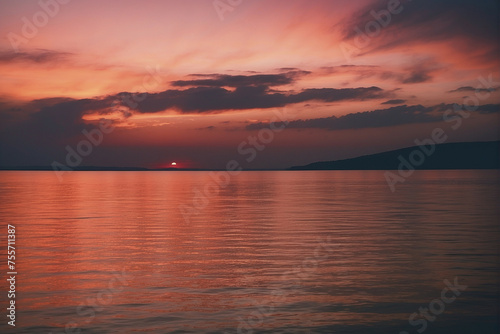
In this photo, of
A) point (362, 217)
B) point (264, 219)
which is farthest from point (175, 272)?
point (362, 217)

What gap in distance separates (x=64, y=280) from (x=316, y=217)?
2685 centimetres

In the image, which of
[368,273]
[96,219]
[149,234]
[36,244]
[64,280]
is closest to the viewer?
[64,280]

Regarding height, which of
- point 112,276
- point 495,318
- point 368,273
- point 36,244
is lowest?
point 495,318

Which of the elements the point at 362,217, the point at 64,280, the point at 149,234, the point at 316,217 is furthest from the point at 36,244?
the point at 362,217

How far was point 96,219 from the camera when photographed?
143ft

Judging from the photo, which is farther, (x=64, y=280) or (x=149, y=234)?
(x=149, y=234)

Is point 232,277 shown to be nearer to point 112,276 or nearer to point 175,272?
point 175,272

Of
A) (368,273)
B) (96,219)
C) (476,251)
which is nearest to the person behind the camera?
(368,273)

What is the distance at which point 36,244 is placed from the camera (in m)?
30.0

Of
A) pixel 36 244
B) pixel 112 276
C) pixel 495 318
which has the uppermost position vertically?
pixel 36 244

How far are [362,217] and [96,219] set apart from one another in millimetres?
22035

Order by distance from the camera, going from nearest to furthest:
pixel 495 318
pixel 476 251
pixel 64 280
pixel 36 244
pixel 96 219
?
pixel 495 318 → pixel 64 280 → pixel 476 251 → pixel 36 244 → pixel 96 219

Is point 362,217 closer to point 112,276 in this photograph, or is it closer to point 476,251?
point 476,251

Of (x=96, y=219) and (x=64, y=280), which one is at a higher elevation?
(x=96, y=219)
